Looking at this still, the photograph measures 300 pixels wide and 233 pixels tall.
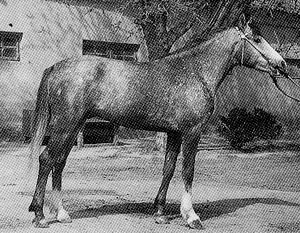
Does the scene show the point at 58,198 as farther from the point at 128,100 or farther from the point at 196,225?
the point at 196,225

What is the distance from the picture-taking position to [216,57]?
6.94 metres

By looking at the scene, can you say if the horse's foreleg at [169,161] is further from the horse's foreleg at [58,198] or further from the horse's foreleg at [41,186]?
the horse's foreleg at [41,186]

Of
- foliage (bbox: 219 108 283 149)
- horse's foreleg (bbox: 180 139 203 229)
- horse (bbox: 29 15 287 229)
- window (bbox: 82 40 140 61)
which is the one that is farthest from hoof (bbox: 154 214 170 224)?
window (bbox: 82 40 140 61)

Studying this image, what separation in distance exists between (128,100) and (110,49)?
12630mm

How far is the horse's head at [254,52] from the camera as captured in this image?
23.0 ft

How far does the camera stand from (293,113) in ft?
77.8

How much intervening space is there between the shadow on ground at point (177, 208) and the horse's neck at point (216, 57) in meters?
1.77

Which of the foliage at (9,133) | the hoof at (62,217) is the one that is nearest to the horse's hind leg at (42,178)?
the hoof at (62,217)

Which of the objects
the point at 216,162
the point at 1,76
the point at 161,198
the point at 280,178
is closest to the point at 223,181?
the point at 280,178

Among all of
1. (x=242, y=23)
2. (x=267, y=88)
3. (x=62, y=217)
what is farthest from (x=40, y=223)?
(x=267, y=88)

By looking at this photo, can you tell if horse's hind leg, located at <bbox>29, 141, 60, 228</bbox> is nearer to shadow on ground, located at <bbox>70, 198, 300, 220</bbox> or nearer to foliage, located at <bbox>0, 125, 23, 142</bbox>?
shadow on ground, located at <bbox>70, 198, 300, 220</bbox>

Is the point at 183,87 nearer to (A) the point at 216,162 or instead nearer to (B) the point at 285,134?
(A) the point at 216,162

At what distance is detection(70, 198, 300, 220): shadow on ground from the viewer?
23.5 feet

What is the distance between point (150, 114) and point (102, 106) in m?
0.58
